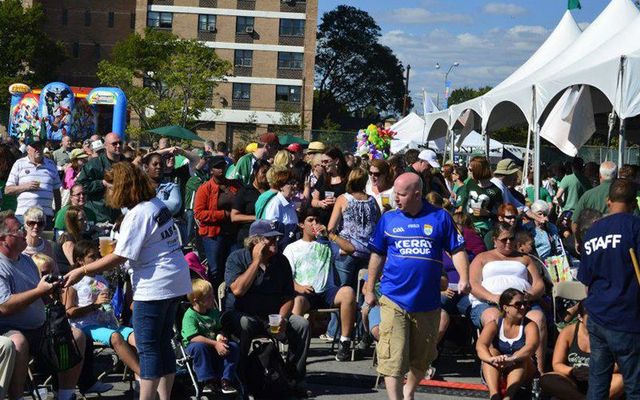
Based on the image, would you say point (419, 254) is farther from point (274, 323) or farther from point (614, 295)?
point (274, 323)

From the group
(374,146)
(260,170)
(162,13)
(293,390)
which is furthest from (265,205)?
(162,13)

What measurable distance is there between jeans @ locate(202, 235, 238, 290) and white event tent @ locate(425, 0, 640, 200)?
500cm

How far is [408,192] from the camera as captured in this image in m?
7.16

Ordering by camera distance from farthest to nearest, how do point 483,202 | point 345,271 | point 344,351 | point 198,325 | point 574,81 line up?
point 574,81 → point 483,202 → point 345,271 → point 344,351 → point 198,325

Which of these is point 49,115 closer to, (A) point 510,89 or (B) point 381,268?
(A) point 510,89

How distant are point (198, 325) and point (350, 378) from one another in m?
1.63

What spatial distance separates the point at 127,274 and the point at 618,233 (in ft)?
14.1

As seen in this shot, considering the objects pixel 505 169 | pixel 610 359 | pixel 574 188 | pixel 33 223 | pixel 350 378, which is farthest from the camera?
pixel 574 188

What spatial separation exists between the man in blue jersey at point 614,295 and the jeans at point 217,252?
17.5ft

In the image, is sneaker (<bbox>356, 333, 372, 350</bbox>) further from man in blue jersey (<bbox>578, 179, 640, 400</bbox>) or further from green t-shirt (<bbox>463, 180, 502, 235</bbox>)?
man in blue jersey (<bbox>578, 179, 640, 400</bbox>)

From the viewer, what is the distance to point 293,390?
816 cm

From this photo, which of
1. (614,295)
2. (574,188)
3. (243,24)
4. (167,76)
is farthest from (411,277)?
(243,24)

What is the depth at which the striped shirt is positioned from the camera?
38.6ft

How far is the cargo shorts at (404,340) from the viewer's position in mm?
7180
